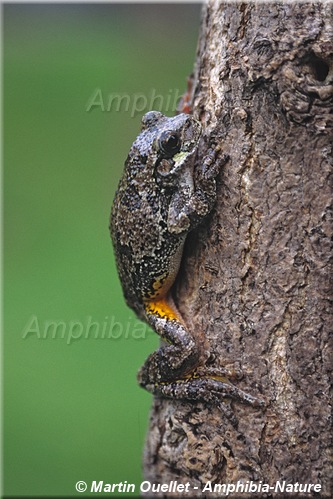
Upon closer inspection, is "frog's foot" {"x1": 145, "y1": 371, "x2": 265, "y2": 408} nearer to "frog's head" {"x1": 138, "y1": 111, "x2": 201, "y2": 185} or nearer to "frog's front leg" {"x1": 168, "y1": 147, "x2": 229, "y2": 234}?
"frog's front leg" {"x1": 168, "y1": 147, "x2": 229, "y2": 234}

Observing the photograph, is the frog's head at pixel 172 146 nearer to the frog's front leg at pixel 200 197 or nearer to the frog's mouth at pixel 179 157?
the frog's mouth at pixel 179 157

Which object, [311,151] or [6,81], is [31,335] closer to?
[311,151]

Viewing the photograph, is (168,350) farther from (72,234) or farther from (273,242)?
(72,234)

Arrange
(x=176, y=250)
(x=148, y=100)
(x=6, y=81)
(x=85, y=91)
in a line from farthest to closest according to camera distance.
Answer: (x=6, y=81) < (x=85, y=91) < (x=148, y=100) < (x=176, y=250)

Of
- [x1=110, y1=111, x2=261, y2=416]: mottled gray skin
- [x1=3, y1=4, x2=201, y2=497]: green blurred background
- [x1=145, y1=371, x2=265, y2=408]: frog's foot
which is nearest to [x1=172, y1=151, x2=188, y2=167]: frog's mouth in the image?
[x1=110, y1=111, x2=261, y2=416]: mottled gray skin

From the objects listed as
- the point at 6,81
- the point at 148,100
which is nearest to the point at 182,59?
the point at 6,81

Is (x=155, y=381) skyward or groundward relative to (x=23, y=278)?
skyward

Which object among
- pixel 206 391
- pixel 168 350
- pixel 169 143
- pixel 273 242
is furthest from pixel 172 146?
pixel 206 391
